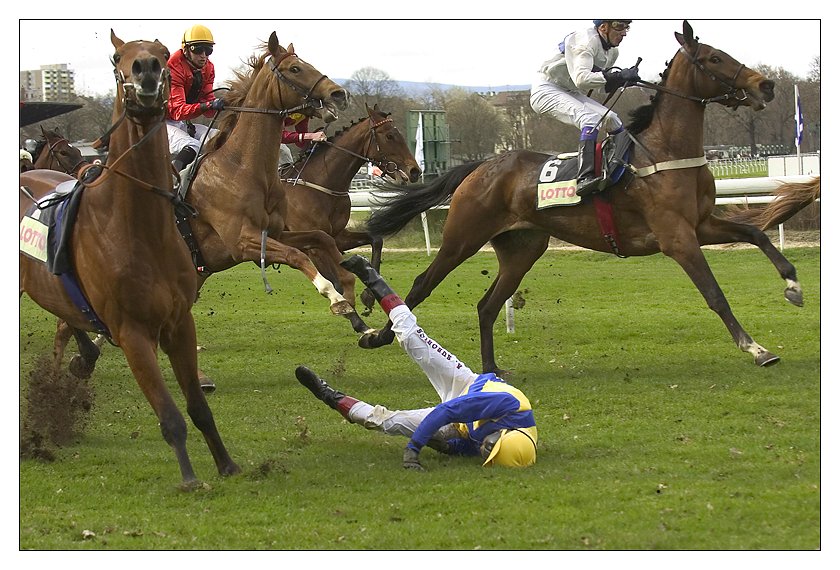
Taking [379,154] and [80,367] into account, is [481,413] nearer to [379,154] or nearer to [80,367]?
[80,367]

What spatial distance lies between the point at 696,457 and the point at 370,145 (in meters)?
6.88

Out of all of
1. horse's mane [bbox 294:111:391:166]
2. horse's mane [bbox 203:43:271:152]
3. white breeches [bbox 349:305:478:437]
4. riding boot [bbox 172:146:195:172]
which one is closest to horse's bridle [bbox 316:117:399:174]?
horse's mane [bbox 294:111:391:166]

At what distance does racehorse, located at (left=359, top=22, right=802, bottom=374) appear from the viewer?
877 centimetres

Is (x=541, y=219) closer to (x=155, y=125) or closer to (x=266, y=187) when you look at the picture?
(x=266, y=187)

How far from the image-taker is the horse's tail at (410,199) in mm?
10328

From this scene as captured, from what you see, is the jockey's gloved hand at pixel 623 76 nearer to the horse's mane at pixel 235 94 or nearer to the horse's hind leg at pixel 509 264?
the horse's hind leg at pixel 509 264

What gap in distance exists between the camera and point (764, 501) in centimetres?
516

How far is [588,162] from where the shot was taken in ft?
30.3

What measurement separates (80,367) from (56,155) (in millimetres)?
5569

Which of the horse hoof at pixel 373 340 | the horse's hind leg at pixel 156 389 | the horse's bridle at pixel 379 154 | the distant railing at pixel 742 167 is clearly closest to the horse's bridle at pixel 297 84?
the horse hoof at pixel 373 340

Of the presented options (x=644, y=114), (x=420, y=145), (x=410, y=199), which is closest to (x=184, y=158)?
(x=410, y=199)

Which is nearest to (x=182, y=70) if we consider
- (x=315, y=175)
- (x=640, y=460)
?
(x=315, y=175)

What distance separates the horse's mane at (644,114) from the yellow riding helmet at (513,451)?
3.98 meters

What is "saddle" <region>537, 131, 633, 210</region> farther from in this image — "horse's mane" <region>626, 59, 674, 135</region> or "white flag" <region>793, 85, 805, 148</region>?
"white flag" <region>793, 85, 805, 148</region>
